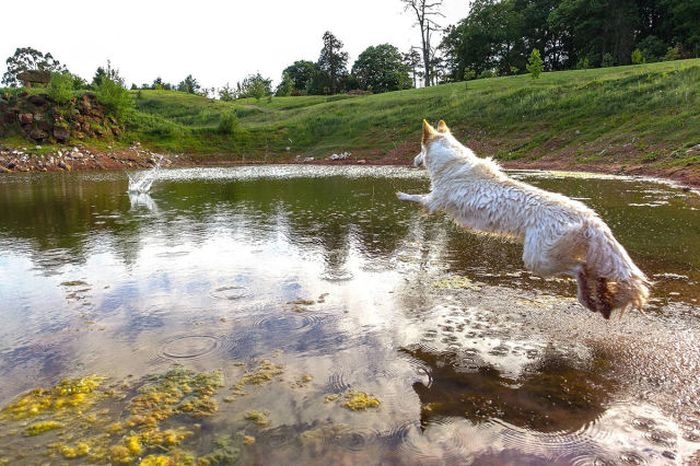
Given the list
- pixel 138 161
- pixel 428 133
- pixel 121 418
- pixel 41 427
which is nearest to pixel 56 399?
pixel 41 427

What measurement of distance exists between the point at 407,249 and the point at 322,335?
434 cm

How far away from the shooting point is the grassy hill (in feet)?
82.2

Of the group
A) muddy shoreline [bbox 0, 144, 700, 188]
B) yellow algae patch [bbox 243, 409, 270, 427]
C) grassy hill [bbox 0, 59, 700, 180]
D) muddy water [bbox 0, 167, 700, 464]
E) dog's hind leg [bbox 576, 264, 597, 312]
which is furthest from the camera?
muddy shoreline [bbox 0, 144, 700, 188]

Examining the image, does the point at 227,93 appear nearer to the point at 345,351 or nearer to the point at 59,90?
the point at 59,90

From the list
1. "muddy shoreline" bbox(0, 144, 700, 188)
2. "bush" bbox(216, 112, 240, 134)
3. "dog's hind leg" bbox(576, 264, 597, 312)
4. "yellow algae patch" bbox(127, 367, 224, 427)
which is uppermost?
"bush" bbox(216, 112, 240, 134)

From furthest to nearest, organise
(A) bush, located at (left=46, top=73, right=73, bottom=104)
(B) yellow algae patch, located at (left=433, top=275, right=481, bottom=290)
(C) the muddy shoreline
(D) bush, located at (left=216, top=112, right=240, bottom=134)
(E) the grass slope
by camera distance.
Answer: (D) bush, located at (left=216, top=112, right=240, bottom=134) < (A) bush, located at (left=46, top=73, right=73, bottom=104) < (C) the muddy shoreline < (E) the grass slope < (B) yellow algae patch, located at (left=433, top=275, right=481, bottom=290)

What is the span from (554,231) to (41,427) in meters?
5.25

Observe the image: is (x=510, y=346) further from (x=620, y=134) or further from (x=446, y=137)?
(x=620, y=134)

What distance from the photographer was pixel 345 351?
5.11m

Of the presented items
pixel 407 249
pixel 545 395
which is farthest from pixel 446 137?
pixel 545 395

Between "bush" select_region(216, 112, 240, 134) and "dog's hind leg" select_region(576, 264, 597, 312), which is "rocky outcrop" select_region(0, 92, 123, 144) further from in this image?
"dog's hind leg" select_region(576, 264, 597, 312)

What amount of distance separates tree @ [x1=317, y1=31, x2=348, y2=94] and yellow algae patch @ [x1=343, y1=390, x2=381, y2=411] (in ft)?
310

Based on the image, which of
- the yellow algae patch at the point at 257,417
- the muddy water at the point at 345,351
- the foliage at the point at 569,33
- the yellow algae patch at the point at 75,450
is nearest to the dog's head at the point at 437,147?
the muddy water at the point at 345,351

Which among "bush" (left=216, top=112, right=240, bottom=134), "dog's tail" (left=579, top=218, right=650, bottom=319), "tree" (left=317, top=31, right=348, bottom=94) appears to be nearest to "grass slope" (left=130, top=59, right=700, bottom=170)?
"bush" (left=216, top=112, right=240, bottom=134)
